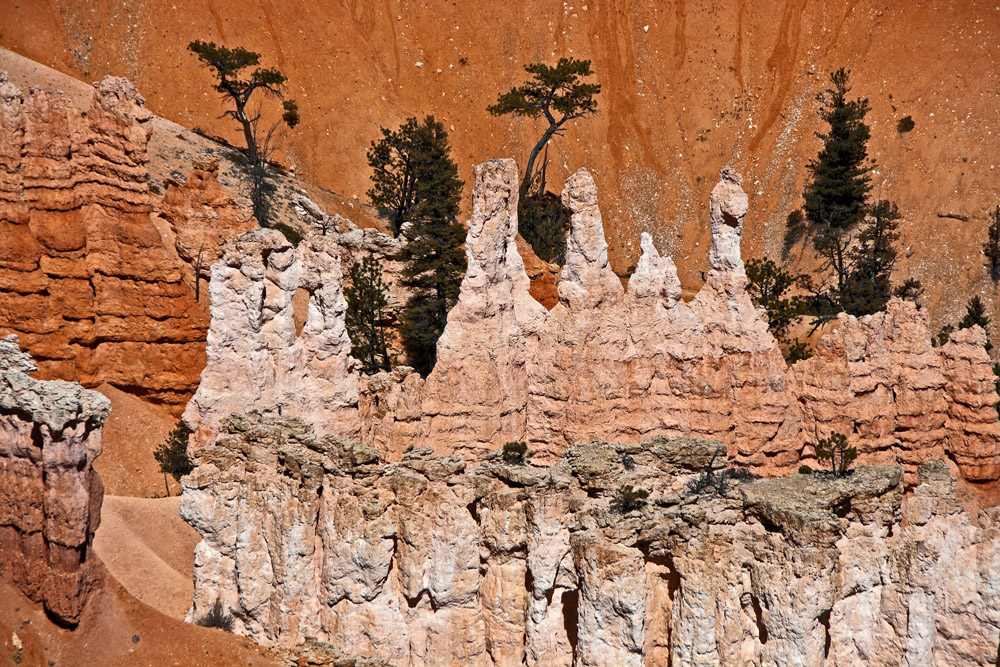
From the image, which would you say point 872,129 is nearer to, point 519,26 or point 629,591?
point 519,26

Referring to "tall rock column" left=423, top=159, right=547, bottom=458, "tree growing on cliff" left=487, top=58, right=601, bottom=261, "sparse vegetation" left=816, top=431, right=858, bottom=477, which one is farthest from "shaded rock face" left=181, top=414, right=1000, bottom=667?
"tree growing on cliff" left=487, top=58, right=601, bottom=261

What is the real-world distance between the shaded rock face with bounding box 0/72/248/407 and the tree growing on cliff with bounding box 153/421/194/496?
346 cm

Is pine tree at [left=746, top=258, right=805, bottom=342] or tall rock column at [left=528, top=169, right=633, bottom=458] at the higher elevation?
pine tree at [left=746, top=258, right=805, bottom=342]

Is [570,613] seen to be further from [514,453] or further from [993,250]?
[993,250]

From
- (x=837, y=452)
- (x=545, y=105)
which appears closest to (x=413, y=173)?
(x=545, y=105)

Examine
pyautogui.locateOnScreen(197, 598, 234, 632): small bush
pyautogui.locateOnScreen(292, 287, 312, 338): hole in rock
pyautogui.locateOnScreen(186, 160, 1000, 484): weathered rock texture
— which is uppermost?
pyautogui.locateOnScreen(292, 287, 312, 338): hole in rock

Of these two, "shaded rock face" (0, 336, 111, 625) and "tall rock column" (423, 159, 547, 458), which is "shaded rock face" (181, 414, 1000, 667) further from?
"shaded rock face" (0, 336, 111, 625)

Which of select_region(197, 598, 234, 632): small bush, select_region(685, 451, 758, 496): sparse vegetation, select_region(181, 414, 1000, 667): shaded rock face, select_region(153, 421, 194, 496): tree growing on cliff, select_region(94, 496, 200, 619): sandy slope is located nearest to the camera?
select_region(181, 414, 1000, 667): shaded rock face

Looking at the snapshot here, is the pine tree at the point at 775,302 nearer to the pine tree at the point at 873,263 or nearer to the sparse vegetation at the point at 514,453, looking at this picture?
the pine tree at the point at 873,263

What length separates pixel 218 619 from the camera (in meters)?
28.7

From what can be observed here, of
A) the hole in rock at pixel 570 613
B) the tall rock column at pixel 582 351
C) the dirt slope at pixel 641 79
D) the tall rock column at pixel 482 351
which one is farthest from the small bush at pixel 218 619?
the dirt slope at pixel 641 79

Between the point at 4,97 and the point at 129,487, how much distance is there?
1695 centimetres

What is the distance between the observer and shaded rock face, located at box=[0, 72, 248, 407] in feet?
136

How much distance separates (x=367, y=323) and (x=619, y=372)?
18.5 m
